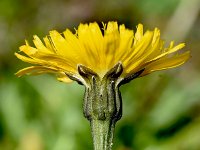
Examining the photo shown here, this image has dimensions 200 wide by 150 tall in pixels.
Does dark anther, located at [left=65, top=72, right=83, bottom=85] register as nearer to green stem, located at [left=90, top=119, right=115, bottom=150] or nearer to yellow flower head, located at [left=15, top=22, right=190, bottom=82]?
yellow flower head, located at [left=15, top=22, right=190, bottom=82]

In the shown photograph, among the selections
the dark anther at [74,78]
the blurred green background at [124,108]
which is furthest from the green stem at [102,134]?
the blurred green background at [124,108]

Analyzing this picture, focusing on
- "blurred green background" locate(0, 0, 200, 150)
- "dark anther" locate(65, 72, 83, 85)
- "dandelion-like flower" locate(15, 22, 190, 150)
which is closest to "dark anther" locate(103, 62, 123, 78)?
"dandelion-like flower" locate(15, 22, 190, 150)

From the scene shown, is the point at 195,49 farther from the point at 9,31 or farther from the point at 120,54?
the point at 120,54

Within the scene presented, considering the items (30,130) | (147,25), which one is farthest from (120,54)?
(147,25)

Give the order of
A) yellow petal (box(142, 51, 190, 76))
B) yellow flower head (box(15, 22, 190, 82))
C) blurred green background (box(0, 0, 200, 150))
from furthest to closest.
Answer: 1. blurred green background (box(0, 0, 200, 150))
2. yellow petal (box(142, 51, 190, 76))
3. yellow flower head (box(15, 22, 190, 82))

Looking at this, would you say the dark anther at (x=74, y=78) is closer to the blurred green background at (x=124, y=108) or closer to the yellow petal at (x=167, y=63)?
the yellow petal at (x=167, y=63)

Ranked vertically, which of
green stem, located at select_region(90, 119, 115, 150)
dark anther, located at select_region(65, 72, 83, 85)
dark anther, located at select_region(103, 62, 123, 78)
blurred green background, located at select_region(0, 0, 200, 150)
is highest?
blurred green background, located at select_region(0, 0, 200, 150)

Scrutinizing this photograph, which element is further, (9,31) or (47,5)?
(47,5)
